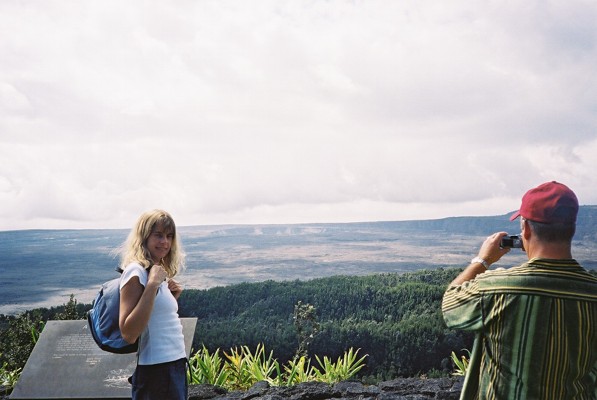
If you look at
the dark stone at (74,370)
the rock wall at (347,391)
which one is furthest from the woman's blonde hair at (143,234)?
the rock wall at (347,391)

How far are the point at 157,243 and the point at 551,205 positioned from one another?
5.43 ft

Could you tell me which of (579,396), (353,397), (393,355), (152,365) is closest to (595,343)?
(579,396)

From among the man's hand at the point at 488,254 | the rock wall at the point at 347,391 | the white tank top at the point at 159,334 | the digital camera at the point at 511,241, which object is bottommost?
the rock wall at the point at 347,391

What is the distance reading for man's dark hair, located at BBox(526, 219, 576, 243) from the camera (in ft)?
5.11

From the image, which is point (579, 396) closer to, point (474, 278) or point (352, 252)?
point (474, 278)

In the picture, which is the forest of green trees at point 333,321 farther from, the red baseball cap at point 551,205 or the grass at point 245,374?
the red baseball cap at point 551,205

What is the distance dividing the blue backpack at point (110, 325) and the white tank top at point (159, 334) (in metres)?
0.06

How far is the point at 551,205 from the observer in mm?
1541

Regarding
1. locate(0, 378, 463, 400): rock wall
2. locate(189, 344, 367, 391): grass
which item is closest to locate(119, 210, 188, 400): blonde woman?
locate(0, 378, 463, 400): rock wall

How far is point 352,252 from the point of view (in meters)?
9.95

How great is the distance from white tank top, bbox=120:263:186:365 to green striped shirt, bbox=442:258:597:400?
4.29 ft

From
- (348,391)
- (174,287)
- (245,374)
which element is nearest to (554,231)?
(174,287)

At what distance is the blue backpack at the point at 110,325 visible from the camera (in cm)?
219

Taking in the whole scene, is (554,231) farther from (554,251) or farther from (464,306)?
(464,306)
